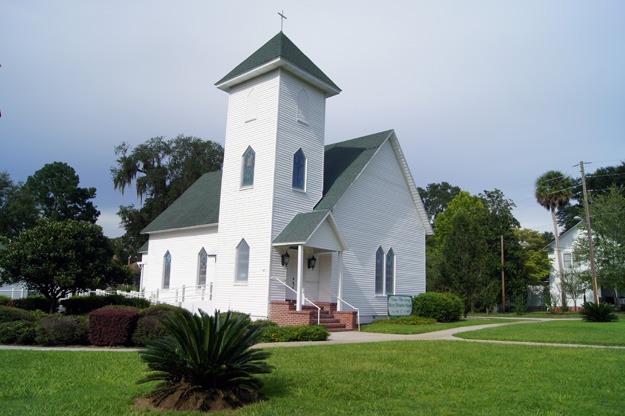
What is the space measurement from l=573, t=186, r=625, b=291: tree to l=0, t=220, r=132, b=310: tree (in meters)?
42.3

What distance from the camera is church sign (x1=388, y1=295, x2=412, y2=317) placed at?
25.6 meters

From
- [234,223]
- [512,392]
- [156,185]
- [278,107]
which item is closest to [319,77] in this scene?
[278,107]

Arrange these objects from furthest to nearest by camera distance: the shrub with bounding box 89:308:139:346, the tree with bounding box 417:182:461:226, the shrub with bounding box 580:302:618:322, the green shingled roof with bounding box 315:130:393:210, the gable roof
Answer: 1. the tree with bounding box 417:182:461:226
2. the shrub with bounding box 580:302:618:322
3. the green shingled roof with bounding box 315:130:393:210
4. the gable roof
5. the shrub with bounding box 89:308:139:346

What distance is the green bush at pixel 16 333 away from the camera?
14.4 metres

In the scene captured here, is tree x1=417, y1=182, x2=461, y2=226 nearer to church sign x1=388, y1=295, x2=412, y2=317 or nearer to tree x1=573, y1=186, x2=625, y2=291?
tree x1=573, y1=186, x2=625, y2=291

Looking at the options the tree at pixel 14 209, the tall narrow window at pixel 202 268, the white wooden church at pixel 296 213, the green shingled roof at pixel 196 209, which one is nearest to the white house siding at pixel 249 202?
the white wooden church at pixel 296 213

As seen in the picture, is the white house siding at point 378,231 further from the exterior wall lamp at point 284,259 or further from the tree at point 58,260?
the tree at point 58,260

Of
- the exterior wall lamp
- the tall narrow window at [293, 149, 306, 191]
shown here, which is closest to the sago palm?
the exterior wall lamp

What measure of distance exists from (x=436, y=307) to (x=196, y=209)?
1526 centimetres

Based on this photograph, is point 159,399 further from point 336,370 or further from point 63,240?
point 63,240

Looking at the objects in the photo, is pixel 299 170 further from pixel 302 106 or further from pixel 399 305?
pixel 399 305

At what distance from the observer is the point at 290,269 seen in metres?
23.1

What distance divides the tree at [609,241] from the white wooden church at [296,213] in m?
26.5

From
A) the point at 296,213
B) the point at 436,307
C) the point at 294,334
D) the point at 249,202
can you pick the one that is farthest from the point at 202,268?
the point at 294,334
